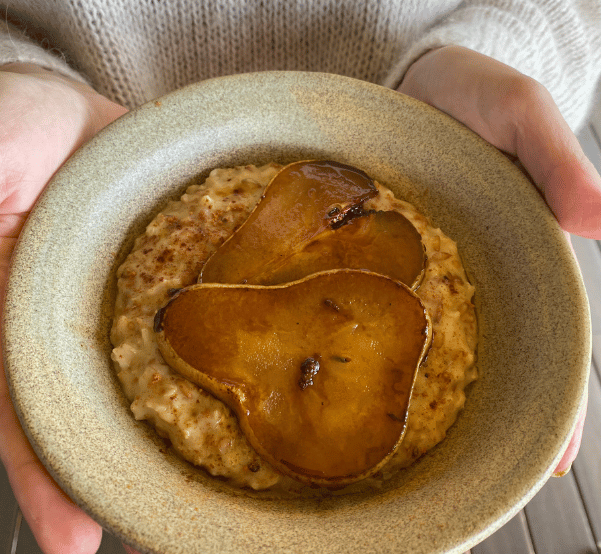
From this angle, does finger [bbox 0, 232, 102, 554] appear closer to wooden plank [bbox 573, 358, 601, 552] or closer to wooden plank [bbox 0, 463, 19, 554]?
wooden plank [bbox 0, 463, 19, 554]

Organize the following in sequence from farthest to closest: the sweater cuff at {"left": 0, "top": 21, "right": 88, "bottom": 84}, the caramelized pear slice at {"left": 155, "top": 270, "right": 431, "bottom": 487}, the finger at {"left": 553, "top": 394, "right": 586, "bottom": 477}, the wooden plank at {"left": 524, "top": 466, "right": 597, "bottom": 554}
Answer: the wooden plank at {"left": 524, "top": 466, "right": 597, "bottom": 554} → the sweater cuff at {"left": 0, "top": 21, "right": 88, "bottom": 84} → the finger at {"left": 553, "top": 394, "right": 586, "bottom": 477} → the caramelized pear slice at {"left": 155, "top": 270, "right": 431, "bottom": 487}

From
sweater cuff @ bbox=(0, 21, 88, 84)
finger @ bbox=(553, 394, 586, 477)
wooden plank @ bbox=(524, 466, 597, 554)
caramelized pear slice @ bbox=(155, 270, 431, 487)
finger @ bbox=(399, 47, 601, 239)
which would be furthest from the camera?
wooden plank @ bbox=(524, 466, 597, 554)

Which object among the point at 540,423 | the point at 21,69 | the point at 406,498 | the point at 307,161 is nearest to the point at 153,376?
the point at 406,498

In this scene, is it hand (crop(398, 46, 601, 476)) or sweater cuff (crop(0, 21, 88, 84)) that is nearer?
hand (crop(398, 46, 601, 476))

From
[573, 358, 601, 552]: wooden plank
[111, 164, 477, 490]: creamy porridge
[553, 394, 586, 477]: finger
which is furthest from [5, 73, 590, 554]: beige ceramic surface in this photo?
[573, 358, 601, 552]: wooden plank

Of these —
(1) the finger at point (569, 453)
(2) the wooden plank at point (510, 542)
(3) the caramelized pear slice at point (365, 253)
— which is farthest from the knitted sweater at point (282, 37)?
(2) the wooden plank at point (510, 542)

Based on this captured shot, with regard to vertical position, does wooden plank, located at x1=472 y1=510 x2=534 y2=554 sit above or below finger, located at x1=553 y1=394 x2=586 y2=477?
below
